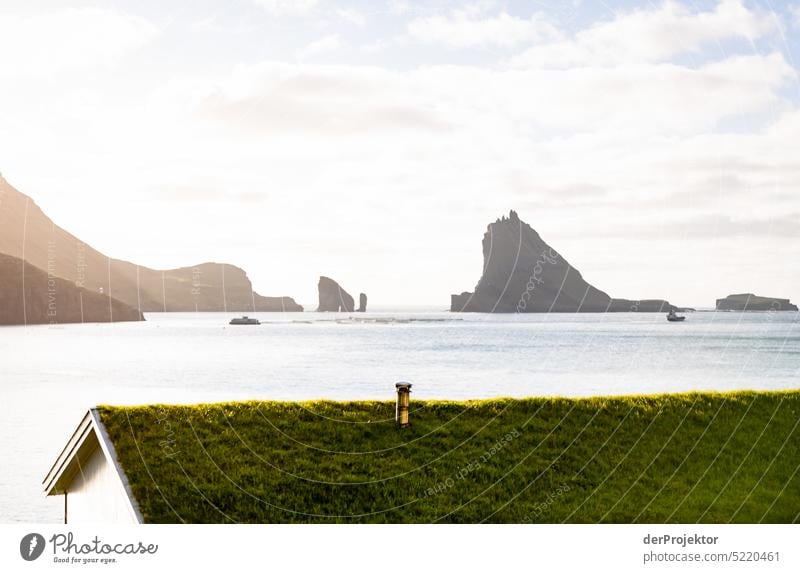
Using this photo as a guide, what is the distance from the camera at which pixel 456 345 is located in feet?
189

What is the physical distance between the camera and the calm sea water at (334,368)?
105 feet

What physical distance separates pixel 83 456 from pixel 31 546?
7.18 feet

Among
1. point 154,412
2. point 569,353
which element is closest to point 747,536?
point 154,412

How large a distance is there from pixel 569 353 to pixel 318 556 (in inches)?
1890

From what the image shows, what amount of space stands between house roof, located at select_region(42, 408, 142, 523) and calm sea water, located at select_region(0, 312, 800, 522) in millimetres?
10581

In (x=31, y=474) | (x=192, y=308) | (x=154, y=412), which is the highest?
(x=192, y=308)

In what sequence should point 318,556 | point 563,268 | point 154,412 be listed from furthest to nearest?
1. point 563,268
2. point 154,412
3. point 318,556

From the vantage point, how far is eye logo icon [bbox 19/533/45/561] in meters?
5.88

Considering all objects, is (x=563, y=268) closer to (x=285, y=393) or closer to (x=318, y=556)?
(x=318, y=556)

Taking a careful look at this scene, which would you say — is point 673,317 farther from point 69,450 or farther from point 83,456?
point 69,450

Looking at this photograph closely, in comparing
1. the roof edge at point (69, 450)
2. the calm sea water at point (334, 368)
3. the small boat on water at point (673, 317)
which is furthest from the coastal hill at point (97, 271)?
the small boat on water at point (673, 317)

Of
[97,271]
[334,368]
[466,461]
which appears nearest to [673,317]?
[334,368]

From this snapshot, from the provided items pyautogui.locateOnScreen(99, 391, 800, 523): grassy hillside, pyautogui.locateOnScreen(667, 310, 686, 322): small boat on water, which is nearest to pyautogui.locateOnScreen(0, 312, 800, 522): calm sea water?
pyautogui.locateOnScreen(667, 310, 686, 322): small boat on water

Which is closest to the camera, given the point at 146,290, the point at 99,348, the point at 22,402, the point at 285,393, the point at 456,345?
the point at 146,290
